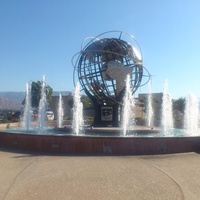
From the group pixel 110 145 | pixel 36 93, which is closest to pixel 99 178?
pixel 110 145

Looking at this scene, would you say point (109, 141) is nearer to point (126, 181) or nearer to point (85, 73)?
point (126, 181)

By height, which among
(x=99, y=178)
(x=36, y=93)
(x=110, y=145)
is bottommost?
(x=99, y=178)

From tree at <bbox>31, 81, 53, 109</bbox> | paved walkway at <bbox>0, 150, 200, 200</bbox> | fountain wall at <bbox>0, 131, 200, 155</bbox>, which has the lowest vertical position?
paved walkway at <bbox>0, 150, 200, 200</bbox>

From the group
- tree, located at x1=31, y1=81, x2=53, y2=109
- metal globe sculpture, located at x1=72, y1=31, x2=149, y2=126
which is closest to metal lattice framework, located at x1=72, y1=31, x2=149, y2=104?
metal globe sculpture, located at x1=72, y1=31, x2=149, y2=126

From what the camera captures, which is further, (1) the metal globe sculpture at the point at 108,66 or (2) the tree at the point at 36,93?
(2) the tree at the point at 36,93

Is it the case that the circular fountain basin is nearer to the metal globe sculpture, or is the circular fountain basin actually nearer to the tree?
the metal globe sculpture

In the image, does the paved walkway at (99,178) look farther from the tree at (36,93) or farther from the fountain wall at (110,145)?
the tree at (36,93)

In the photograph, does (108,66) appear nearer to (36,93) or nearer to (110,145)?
(110,145)

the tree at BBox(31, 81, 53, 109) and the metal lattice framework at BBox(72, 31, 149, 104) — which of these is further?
the tree at BBox(31, 81, 53, 109)

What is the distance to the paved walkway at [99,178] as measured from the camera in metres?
5.59

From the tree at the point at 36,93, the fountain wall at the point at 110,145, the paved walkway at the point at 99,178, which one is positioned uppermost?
the tree at the point at 36,93

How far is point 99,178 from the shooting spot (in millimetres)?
6719

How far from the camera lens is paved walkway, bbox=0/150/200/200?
18.3 feet

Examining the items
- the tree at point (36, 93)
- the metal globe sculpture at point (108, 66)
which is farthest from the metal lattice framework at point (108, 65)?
the tree at point (36, 93)
